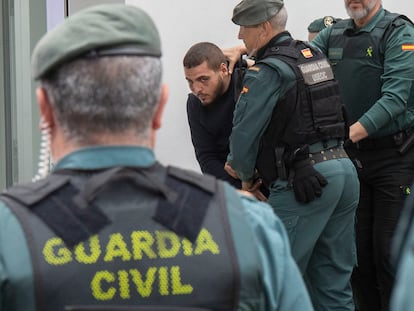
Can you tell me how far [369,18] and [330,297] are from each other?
1.61 meters

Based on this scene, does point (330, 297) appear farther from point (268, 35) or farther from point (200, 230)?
point (200, 230)

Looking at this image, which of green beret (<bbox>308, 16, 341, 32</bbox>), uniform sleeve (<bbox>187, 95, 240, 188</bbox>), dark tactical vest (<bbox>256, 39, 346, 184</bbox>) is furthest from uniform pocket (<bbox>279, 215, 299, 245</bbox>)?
green beret (<bbox>308, 16, 341, 32</bbox>)

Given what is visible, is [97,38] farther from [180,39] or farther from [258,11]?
[180,39]

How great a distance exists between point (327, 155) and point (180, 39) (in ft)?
5.18

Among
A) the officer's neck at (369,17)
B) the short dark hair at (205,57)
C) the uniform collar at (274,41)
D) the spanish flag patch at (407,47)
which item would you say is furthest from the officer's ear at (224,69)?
the spanish flag patch at (407,47)

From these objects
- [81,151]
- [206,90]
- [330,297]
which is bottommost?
[330,297]

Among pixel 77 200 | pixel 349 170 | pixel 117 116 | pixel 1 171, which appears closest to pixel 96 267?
pixel 77 200

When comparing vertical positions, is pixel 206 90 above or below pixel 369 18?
below

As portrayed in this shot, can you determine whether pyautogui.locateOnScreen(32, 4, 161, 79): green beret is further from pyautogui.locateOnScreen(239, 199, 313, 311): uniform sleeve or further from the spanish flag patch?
the spanish flag patch

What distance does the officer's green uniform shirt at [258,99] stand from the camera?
4.02m

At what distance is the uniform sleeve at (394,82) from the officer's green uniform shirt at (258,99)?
719mm

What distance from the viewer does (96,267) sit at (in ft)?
5.00

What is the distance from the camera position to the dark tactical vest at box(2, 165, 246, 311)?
152cm

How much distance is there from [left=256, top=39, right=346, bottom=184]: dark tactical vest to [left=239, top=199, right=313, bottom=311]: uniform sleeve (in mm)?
2436
